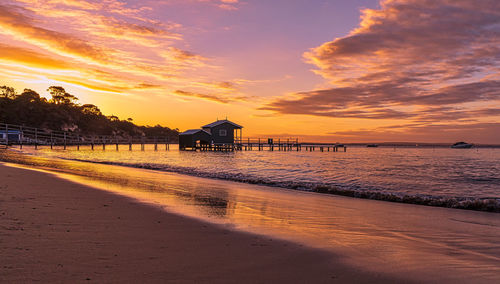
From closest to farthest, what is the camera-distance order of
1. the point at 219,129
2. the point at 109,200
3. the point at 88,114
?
1. the point at 109,200
2. the point at 219,129
3. the point at 88,114

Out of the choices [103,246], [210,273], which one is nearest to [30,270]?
[103,246]

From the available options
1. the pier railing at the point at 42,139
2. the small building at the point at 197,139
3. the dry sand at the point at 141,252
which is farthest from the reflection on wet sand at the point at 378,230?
the small building at the point at 197,139

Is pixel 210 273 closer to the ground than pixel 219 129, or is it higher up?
closer to the ground

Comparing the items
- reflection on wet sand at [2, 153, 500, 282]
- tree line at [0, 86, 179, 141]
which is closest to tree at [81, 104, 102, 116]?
tree line at [0, 86, 179, 141]

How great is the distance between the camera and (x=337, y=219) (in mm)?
6188

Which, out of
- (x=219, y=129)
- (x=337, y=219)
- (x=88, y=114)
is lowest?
(x=337, y=219)

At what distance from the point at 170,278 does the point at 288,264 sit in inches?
52.1

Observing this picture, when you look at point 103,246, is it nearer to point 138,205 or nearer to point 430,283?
point 138,205

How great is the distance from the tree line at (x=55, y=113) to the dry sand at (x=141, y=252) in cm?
8546

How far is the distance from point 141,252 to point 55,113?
9490 cm

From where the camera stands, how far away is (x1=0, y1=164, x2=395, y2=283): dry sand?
2822 mm

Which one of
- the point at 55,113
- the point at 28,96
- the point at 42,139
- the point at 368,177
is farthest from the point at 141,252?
the point at 28,96

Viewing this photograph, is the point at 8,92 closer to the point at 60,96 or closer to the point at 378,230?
the point at 60,96

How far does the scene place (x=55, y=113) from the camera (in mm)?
81625
